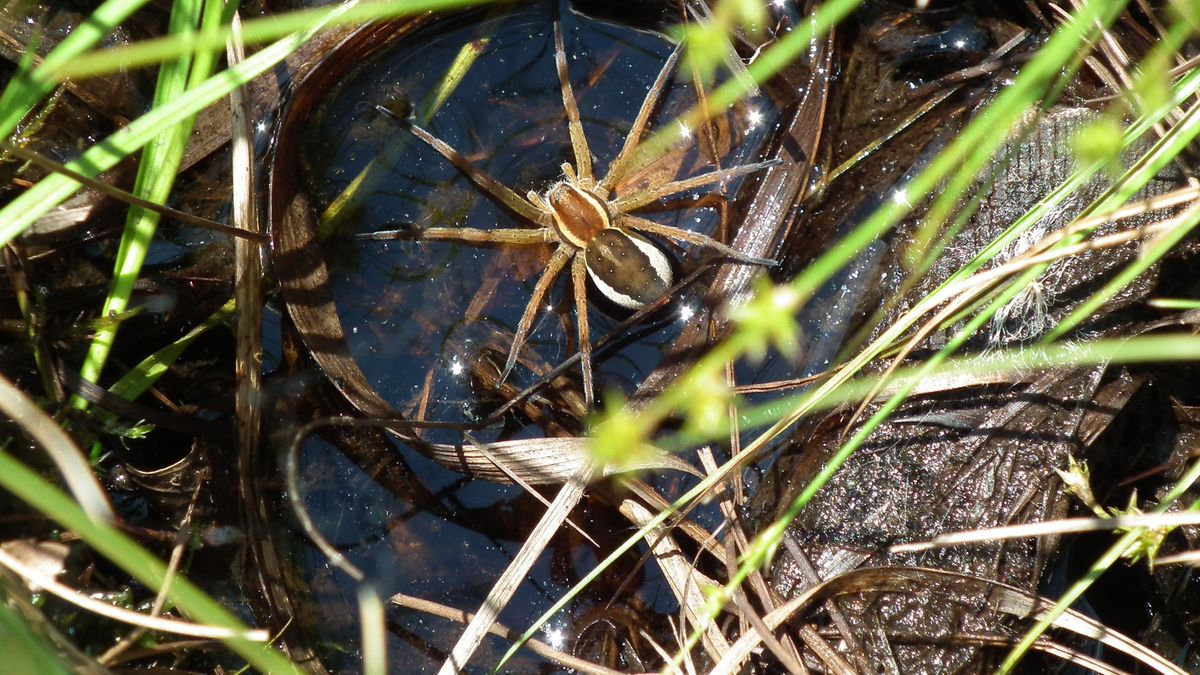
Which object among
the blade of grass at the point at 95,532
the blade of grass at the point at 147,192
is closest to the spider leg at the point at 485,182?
the blade of grass at the point at 147,192

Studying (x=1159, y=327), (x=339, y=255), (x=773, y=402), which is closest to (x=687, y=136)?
(x=773, y=402)

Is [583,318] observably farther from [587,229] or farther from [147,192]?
[147,192]

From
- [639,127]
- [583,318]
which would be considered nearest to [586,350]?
[583,318]

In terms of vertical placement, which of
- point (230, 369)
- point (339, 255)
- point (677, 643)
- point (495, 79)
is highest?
point (495, 79)

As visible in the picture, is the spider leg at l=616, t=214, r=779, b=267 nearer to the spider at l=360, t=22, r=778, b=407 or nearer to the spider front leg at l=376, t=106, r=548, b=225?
the spider at l=360, t=22, r=778, b=407

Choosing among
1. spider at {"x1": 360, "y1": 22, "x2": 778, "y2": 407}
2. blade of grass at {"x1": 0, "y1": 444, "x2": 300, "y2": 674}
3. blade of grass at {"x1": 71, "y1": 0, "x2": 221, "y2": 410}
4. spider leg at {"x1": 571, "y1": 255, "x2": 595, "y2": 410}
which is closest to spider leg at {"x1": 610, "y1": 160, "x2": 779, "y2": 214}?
spider at {"x1": 360, "y1": 22, "x2": 778, "y2": 407}

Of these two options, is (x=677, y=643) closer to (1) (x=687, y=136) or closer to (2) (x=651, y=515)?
(2) (x=651, y=515)
